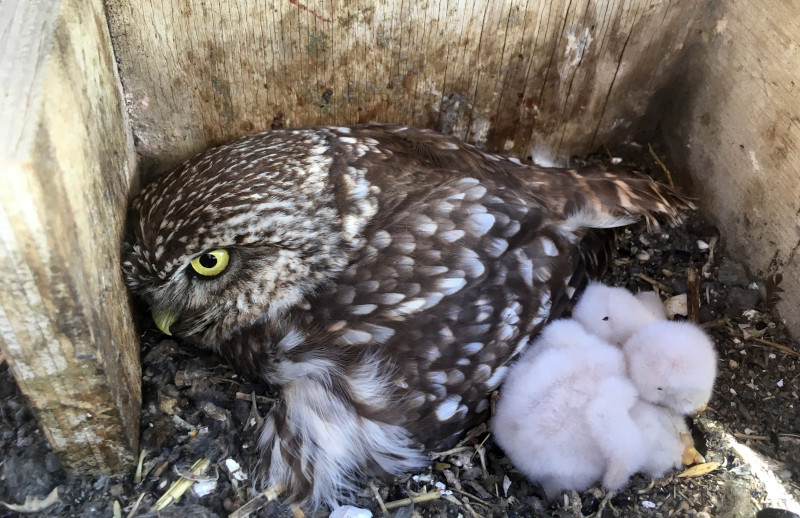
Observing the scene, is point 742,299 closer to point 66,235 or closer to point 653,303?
point 653,303

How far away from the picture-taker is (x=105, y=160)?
2.03m

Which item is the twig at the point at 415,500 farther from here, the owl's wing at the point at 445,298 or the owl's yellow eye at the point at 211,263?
→ the owl's yellow eye at the point at 211,263

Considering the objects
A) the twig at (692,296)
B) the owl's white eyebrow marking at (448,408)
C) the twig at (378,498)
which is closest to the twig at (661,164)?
the twig at (692,296)

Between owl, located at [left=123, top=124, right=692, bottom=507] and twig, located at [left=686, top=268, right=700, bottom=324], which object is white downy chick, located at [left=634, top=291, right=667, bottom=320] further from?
owl, located at [left=123, top=124, right=692, bottom=507]

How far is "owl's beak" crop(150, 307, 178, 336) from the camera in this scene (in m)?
2.31

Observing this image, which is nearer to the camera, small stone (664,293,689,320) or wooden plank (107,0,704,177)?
wooden plank (107,0,704,177)

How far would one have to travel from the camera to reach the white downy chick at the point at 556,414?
217 cm

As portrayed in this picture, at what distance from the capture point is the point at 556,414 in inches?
86.0

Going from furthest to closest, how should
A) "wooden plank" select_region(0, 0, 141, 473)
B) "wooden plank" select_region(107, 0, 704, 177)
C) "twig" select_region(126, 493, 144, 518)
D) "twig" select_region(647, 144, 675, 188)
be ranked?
1. "twig" select_region(647, 144, 675, 188)
2. "wooden plank" select_region(107, 0, 704, 177)
3. "twig" select_region(126, 493, 144, 518)
4. "wooden plank" select_region(0, 0, 141, 473)

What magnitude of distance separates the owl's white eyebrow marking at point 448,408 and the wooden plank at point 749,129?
1313 mm

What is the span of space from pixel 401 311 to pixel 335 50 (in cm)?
96

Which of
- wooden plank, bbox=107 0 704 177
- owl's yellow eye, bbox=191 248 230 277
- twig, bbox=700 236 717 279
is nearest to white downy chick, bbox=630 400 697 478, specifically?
twig, bbox=700 236 717 279

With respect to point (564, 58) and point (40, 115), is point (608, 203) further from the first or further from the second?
point (40, 115)

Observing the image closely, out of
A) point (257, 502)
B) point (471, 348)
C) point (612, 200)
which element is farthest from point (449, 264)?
point (257, 502)
